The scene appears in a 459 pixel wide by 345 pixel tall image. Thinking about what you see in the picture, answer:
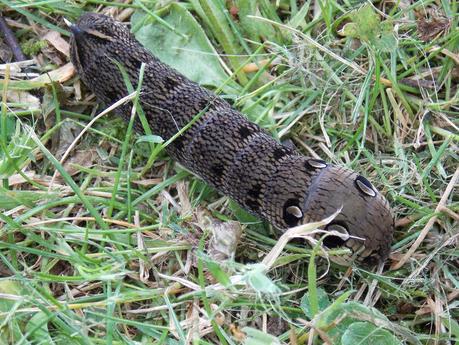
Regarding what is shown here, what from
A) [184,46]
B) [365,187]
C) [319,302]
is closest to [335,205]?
[365,187]

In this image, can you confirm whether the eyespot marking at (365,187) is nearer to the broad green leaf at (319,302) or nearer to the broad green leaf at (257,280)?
the broad green leaf at (319,302)

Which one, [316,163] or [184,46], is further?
[184,46]

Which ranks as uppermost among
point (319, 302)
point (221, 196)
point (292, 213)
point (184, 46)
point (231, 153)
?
point (184, 46)

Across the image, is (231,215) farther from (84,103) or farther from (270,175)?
(84,103)

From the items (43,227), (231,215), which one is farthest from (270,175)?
(43,227)

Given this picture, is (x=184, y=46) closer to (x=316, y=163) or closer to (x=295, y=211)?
(x=316, y=163)

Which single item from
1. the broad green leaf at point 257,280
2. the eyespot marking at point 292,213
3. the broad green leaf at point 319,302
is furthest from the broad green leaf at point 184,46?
the broad green leaf at point 257,280

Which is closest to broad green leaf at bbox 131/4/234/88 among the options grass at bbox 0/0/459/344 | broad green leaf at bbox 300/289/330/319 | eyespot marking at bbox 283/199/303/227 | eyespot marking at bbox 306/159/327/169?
grass at bbox 0/0/459/344
